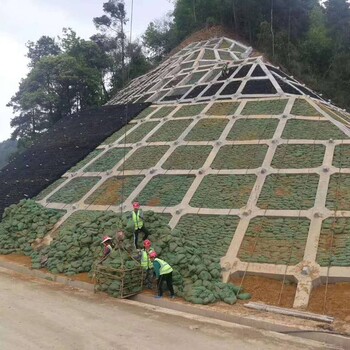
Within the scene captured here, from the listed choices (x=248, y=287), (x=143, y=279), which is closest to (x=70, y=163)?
(x=143, y=279)

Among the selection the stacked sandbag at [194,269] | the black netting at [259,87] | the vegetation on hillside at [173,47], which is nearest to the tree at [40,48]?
the vegetation on hillside at [173,47]

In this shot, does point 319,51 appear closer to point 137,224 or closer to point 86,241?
point 137,224

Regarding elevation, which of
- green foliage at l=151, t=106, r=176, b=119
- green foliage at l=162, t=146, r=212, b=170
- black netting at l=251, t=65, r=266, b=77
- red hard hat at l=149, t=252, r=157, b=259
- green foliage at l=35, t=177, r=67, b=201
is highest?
black netting at l=251, t=65, r=266, b=77

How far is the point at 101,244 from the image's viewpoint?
1113 cm

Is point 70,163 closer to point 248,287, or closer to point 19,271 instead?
point 19,271

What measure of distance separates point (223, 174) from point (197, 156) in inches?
67.5

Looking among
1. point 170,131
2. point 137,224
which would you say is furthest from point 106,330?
point 170,131

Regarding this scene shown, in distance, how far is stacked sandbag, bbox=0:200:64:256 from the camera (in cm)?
1333

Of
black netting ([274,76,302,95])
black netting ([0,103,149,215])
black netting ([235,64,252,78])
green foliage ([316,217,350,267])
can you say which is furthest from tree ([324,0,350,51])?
green foliage ([316,217,350,267])

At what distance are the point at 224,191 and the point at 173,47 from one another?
27900 mm

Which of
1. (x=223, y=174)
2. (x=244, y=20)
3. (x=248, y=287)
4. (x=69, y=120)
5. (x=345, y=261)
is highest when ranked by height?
(x=244, y=20)

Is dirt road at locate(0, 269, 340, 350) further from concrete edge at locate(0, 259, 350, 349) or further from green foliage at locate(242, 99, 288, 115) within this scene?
green foliage at locate(242, 99, 288, 115)

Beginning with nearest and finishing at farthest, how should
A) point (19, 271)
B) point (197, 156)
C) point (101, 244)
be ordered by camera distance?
point (101, 244) < point (19, 271) < point (197, 156)

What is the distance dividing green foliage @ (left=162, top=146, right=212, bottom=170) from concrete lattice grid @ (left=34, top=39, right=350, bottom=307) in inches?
5.0
